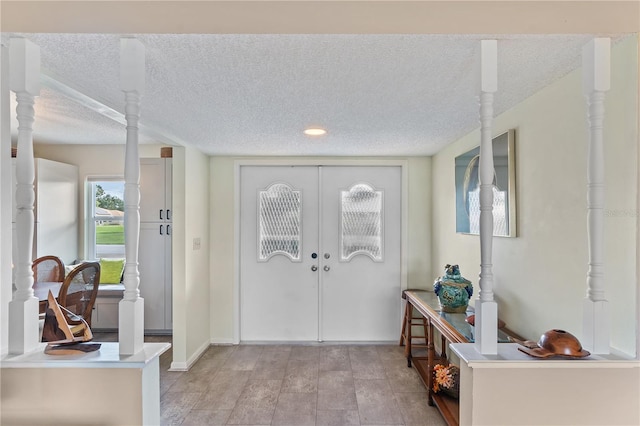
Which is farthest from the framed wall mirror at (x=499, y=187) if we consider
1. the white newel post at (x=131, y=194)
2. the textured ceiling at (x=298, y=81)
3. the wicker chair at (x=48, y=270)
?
the wicker chair at (x=48, y=270)

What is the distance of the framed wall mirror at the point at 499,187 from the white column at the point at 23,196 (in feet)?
8.02

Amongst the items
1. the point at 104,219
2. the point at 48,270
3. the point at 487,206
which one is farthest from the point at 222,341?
the point at 487,206

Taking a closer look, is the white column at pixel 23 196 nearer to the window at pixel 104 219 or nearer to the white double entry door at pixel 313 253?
the white double entry door at pixel 313 253

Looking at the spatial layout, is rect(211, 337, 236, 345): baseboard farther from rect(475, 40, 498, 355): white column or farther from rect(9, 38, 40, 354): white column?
rect(475, 40, 498, 355): white column

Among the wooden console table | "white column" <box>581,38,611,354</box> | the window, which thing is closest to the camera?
"white column" <box>581,38,611,354</box>

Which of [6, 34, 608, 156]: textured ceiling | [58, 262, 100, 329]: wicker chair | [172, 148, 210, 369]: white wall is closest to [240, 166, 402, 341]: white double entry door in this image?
[172, 148, 210, 369]: white wall

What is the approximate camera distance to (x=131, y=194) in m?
1.41

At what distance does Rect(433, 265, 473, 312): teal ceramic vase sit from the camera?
2660mm

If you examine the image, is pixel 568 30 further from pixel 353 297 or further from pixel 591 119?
pixel 353 297

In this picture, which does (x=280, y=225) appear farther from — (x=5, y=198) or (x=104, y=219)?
(x=5, y=198)

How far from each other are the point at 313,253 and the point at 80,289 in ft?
7.12

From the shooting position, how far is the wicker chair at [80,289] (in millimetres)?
2473

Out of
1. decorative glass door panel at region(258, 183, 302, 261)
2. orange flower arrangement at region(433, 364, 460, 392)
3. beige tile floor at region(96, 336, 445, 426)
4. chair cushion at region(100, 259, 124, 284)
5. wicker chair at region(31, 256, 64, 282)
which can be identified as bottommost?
beige tile floor at region(96, 336, 445, 426)

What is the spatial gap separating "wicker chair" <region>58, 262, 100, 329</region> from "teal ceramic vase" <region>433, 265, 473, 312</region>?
8.79 ft
